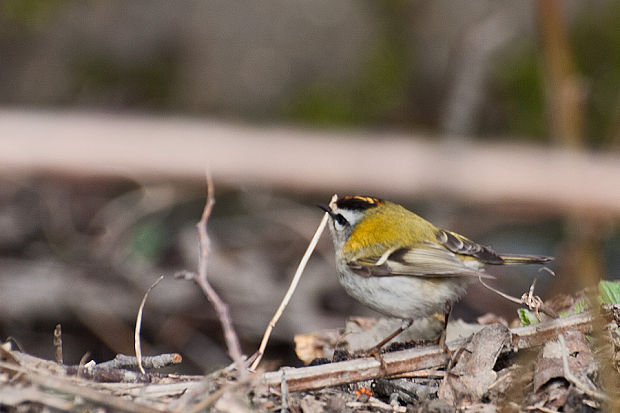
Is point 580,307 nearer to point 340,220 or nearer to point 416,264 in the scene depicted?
point 416,264

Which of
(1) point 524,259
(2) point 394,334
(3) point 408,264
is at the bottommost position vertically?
(2) point 394,334

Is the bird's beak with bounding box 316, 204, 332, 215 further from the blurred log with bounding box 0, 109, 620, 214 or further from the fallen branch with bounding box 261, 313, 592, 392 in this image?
the fallen branch with bounding box 261, 313, 592, 392

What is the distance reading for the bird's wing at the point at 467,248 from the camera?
4105 millimetres

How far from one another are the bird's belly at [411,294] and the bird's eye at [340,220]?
1.96 ft

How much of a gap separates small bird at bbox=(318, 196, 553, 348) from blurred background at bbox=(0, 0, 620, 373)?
492 millimetres

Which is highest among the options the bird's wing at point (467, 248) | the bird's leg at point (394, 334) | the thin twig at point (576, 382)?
the bird's wing at point (467, 248)

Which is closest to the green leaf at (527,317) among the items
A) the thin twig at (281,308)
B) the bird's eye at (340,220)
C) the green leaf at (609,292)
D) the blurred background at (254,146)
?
the green leaf at (609,292)

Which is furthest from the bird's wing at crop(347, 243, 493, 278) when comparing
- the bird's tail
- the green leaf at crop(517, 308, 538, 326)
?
the green leaf at crop(517, 308, 538, 326)

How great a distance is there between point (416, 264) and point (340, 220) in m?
0.72

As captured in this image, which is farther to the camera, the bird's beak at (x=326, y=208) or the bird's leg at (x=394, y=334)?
the bird's beak at (x=326, y=208)

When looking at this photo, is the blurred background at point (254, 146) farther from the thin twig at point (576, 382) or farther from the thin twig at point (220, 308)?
the thin twig at point (220, 308)

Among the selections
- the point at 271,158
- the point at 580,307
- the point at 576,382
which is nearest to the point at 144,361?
the point at 576,382

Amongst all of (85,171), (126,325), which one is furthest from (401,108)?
(126,325)

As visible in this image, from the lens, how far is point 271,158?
5914mm
